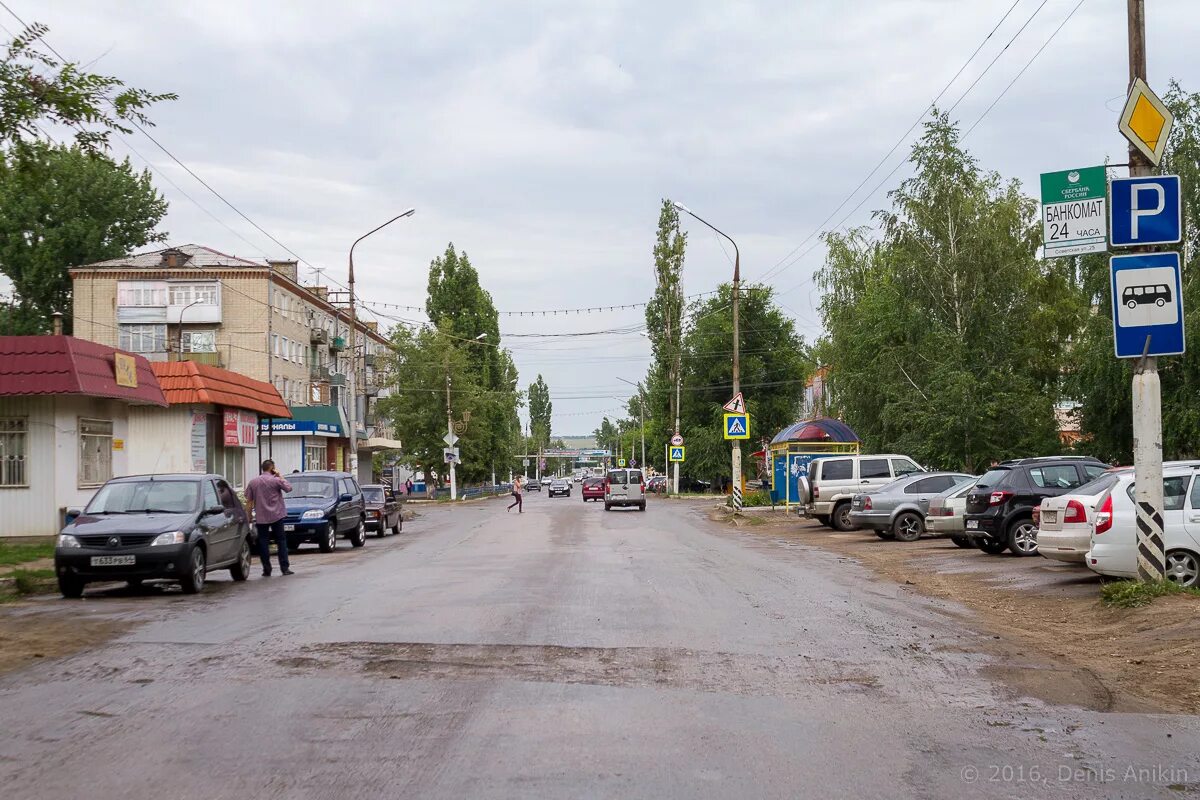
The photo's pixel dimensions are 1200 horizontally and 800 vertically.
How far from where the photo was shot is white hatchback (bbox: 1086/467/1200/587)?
12.9 meters

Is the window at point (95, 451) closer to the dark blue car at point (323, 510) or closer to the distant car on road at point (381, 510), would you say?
the dark blue car at point (323, 510)

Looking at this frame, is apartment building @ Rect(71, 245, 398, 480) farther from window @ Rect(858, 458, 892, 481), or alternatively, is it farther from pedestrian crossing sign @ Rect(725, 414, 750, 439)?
window @ Rect(858, 458, 892, 481)

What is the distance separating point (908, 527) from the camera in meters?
26.7

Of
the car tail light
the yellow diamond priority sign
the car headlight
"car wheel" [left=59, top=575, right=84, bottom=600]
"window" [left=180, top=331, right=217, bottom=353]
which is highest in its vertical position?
"window" [left=180, top=331, right=217, bottom=353]

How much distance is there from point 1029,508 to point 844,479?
11.8m

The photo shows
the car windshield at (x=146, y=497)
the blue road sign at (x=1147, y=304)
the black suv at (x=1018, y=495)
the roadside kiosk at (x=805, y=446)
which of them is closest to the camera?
the blue road sign at (x=1147, y=304)

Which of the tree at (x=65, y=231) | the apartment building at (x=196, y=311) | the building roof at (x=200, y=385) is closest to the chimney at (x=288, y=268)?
the apartment building at (x=196, y=311)

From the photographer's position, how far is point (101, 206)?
62812mm

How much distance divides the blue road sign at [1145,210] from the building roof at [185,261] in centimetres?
5746

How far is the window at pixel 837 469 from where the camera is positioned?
3170cm

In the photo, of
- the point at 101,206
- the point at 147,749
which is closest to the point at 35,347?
the point at 147,749

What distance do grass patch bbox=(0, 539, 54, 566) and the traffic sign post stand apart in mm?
17290

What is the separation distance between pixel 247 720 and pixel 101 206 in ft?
207

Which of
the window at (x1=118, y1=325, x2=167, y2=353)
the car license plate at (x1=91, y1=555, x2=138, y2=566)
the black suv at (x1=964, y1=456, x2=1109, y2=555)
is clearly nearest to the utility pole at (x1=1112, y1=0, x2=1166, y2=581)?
the black suv at (x1=964, y1=456, x2=1109, y2=555)
